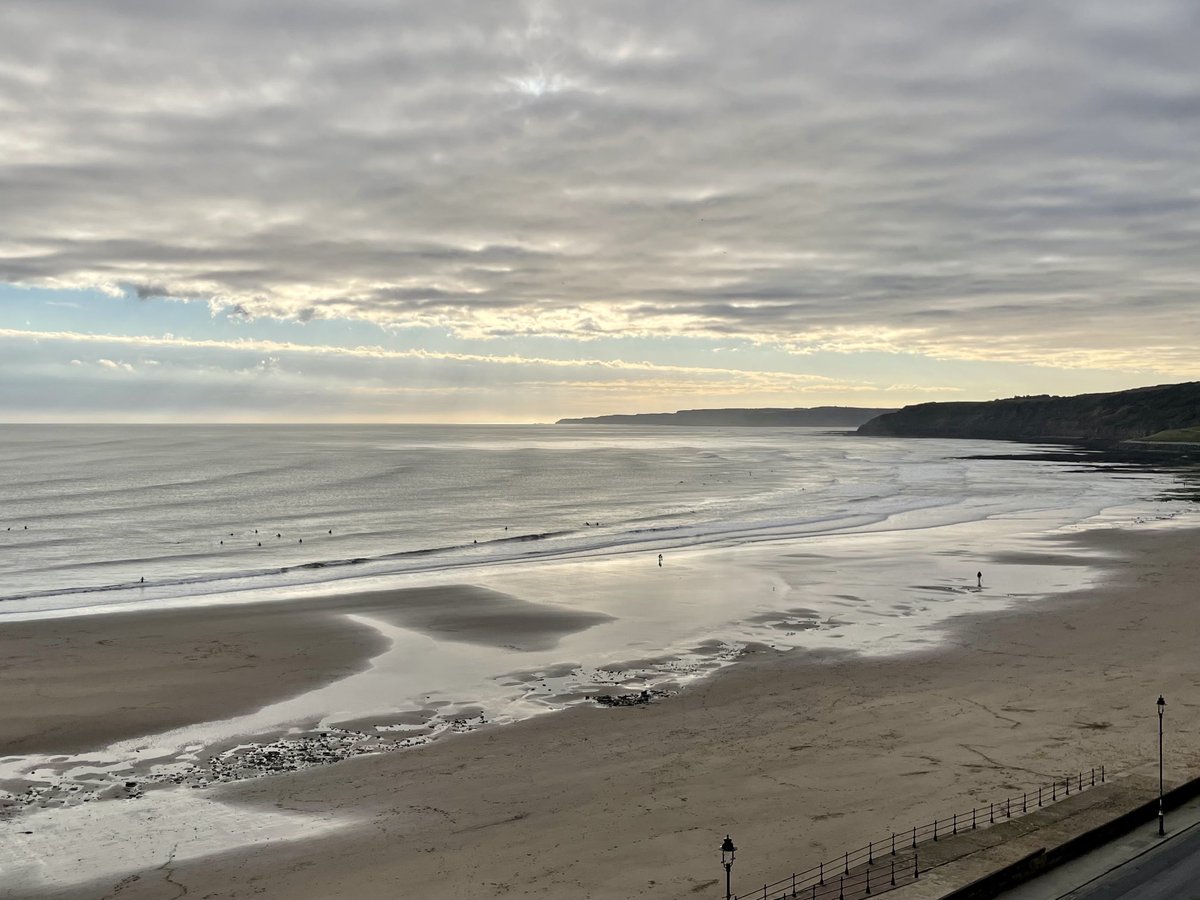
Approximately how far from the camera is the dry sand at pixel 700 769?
1916 centimetres

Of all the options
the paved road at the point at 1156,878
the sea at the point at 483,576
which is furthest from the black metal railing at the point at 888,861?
the sea at the point at 483,576

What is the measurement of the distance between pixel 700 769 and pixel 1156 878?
10.4 metres

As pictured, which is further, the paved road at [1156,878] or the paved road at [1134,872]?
the paved road at [1134,872]

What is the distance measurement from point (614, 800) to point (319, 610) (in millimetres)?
27795

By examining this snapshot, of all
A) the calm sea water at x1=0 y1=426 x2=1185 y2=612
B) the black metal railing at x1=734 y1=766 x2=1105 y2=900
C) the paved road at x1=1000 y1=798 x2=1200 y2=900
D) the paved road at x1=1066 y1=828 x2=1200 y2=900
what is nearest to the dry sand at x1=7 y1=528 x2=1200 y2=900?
the black metal railing at x1=734 y1=766 x2=1105 y2=900

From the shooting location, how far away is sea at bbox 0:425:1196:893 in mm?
24234

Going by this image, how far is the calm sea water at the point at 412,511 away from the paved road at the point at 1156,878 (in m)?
45.1

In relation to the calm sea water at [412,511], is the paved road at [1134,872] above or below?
below

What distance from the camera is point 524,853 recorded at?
19984 millimetres

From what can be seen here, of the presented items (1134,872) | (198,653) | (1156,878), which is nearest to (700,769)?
(1134,872)

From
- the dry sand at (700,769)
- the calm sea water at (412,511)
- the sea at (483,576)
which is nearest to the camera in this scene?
the dry sand at (700,769)

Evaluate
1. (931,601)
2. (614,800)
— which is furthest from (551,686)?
(931,601)

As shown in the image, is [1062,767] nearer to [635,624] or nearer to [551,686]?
[551,686]

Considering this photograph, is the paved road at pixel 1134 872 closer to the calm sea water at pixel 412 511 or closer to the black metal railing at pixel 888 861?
the black metal railing at pixel 888 861
